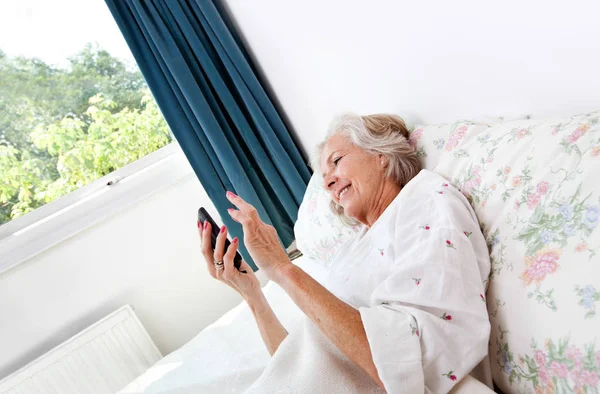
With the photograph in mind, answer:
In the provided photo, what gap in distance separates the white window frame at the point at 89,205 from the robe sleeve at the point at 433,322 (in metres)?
1.58

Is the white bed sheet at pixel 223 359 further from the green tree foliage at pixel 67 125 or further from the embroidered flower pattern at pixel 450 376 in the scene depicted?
the green tree foliage at pixel 67 125

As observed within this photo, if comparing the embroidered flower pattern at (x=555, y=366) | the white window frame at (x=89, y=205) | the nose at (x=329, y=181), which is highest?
the white window frame at (x=89, y=205)

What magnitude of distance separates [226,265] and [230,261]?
15 mm

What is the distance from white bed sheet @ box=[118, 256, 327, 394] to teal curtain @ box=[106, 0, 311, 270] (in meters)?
0.58

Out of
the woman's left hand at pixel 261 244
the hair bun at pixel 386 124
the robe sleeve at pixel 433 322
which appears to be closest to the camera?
the robe sleeve at pixel 433 322

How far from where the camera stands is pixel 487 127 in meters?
1.22

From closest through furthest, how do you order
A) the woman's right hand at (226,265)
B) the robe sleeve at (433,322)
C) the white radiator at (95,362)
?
1. the robe sleeve at (433,322)
2. the woman's right hand at (226,265)
3. the white radiator at (95,362)

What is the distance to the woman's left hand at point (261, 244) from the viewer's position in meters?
1.22

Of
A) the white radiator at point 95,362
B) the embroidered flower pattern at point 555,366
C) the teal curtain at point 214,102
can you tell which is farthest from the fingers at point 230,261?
the white radiator at point 95,362

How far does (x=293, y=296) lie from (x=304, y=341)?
0.10 meters

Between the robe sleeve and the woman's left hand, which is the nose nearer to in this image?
the woman's left hand

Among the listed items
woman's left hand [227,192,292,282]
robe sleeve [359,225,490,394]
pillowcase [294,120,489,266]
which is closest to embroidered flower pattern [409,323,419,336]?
robe sleeve [359,225,490,394]

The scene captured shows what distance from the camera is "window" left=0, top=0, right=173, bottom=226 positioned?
2.27m

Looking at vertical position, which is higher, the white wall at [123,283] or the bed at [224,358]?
the white wall at [123,283]
